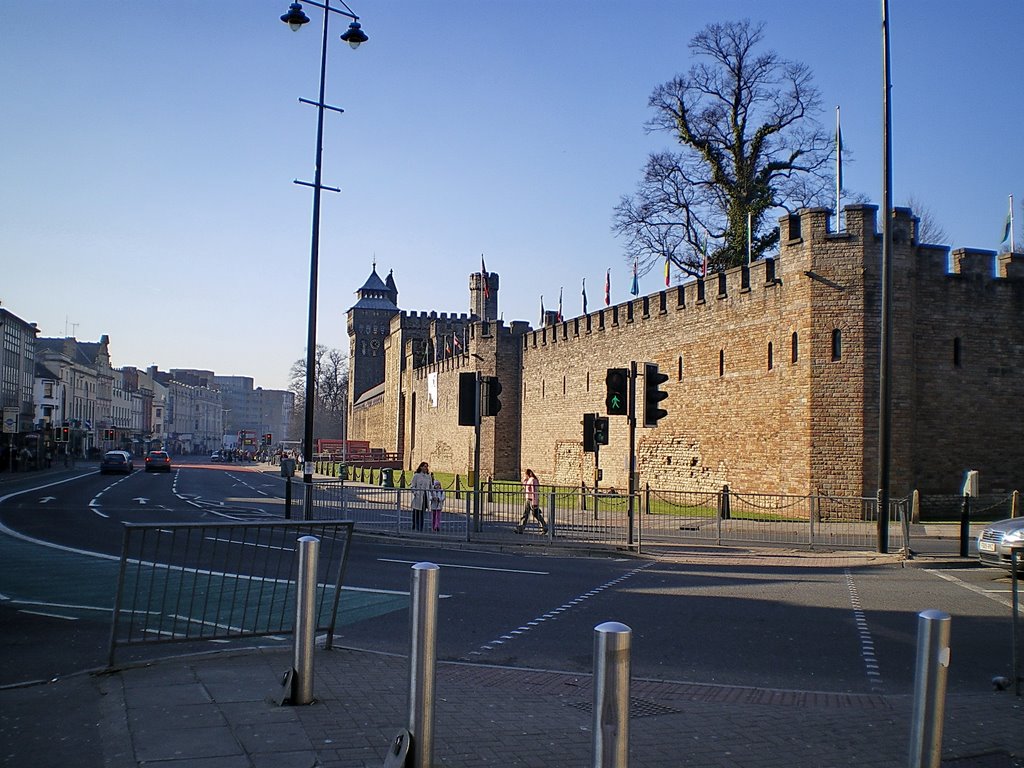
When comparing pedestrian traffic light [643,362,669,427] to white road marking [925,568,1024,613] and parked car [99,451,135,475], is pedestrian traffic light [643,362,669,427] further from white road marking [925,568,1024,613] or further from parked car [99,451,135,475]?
parked car [99,451,135,475]

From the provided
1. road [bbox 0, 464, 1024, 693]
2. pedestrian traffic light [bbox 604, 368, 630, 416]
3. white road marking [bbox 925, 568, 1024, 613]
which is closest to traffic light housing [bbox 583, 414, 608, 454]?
pedestrian traffic light [bbox 604, 368, 630, 416]

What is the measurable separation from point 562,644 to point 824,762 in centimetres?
380

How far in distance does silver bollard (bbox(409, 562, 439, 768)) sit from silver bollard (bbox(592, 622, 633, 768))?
1.26m

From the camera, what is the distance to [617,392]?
18.4 m

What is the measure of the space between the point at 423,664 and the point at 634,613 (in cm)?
640

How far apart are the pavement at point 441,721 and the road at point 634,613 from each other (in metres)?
0.92

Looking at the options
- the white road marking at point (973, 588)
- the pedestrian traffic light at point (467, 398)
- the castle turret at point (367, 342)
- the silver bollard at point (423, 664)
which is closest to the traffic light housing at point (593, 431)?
the pedestrian traffic light at point (467, 398)

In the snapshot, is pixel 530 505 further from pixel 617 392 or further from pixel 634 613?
pixel 634 613

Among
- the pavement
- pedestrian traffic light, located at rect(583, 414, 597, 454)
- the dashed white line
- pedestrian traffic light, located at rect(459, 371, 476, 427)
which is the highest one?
pedestrian traffic light, located at rect(459, 371, 476, 427)

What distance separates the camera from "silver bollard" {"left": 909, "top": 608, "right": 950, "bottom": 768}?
156 inches

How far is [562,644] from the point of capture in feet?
29.0

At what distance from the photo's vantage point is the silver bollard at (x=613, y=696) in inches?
138

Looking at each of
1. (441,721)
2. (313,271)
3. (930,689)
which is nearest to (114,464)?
(313,271)

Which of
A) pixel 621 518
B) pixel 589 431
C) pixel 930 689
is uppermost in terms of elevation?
pixel 589 431
